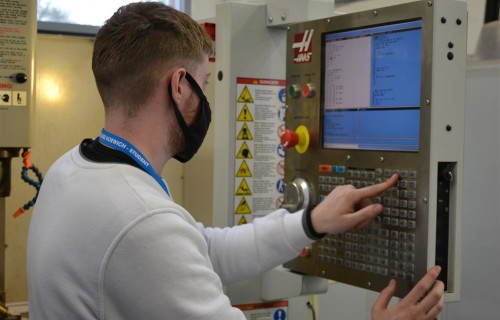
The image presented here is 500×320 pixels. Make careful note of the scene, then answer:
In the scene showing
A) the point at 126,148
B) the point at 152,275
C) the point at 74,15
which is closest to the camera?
the point at 152,275

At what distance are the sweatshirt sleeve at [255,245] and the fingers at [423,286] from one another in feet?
1.07

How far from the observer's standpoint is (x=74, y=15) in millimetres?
3002

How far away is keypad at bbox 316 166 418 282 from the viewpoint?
1.42m

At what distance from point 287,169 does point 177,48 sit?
561 millimetres

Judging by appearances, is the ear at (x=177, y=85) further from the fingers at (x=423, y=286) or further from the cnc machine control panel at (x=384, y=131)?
the fingers at (x=423, y=286)

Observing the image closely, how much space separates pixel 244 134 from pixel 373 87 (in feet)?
1.49

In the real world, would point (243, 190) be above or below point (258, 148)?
below

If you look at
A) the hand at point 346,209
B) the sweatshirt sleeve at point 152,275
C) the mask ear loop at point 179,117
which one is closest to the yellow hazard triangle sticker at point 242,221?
the hand at point 346,209

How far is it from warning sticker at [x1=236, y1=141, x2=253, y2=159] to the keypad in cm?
29

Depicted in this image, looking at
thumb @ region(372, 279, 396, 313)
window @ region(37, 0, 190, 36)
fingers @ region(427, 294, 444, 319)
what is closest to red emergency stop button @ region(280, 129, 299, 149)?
thumb @ region(372, 279, 396, 313)

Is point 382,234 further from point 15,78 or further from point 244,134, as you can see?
point 15,78

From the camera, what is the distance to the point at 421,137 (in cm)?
140

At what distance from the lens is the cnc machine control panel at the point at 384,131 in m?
1.38

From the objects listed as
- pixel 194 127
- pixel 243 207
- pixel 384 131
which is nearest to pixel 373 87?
pixel 384 131
